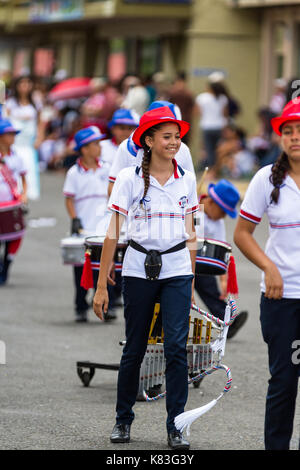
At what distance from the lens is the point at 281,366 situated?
5891mm

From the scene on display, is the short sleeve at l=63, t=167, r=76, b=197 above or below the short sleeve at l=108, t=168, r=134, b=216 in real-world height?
below

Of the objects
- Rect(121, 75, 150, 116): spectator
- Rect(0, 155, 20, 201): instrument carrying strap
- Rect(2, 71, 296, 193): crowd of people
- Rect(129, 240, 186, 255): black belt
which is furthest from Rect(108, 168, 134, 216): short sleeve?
Rect(121, 75, 150, 116): spectator

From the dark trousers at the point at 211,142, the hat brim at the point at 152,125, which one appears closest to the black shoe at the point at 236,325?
the hat brim at the point at 152,125

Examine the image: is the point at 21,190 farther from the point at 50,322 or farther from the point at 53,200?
the point at 53,200

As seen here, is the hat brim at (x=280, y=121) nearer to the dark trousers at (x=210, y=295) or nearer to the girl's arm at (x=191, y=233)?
the girl's arm at (x=191, y=233)

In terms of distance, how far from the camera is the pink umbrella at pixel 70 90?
32.0 m

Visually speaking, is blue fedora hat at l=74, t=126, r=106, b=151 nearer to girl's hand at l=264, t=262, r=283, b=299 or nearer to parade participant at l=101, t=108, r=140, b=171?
parade participant at l=101, t=108, r=140, b=171

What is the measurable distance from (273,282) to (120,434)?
60.7 inches

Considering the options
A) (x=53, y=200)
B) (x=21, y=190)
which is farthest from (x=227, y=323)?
(x=53, y=200)

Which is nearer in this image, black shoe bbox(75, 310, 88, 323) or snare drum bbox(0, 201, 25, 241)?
black shoe bbox(75, 310, 88, 323)

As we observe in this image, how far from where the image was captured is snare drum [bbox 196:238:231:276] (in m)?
8.68

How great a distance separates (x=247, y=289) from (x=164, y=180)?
21.8 ft

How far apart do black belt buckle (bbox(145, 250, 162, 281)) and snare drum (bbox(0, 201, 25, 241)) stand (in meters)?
6.35

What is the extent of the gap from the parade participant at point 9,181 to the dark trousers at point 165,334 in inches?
248
